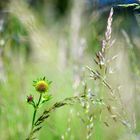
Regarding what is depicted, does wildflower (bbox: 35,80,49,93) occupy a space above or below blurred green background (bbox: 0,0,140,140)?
above

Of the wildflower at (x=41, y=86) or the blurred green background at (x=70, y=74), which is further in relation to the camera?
the blurred green background at (x=70, y=74)

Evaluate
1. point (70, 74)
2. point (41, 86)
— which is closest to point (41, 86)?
point (41, 86)

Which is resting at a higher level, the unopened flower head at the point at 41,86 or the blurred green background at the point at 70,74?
the unopened flower head at the point at 41,86

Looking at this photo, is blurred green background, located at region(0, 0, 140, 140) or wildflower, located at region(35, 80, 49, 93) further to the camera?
blurred green background, located at region(0, 0, 140, 140)

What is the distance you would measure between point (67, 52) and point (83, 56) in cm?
43

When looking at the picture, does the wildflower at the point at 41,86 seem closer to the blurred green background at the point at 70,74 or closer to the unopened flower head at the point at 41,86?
the unopened flower head at the point at 41,86

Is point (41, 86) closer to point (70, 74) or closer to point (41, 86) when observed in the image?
point (41, 86)

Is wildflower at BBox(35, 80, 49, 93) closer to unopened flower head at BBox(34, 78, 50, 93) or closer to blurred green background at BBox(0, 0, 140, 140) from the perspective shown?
unopened flower head at BBox(34, 78, 50, 93)

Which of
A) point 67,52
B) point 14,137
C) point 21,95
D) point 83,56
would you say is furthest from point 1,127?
point 67,52

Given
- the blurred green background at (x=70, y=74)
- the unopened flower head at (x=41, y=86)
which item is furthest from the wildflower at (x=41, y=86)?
the blurred green background at (x=70, y=74)

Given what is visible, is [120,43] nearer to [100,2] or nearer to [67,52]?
[100,2]

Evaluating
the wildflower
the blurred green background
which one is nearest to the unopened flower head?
the wildflower

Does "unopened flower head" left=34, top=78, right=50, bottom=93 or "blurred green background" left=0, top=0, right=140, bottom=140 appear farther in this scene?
"blurred green background" left=0, top=0, right=140, bottom=140

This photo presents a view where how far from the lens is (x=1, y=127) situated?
211 centimetres
